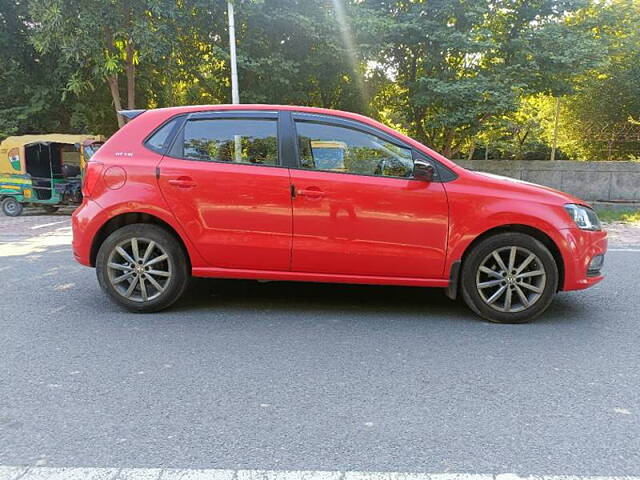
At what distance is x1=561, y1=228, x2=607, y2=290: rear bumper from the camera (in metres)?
4.09

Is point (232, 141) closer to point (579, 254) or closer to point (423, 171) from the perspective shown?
point (423, 171)

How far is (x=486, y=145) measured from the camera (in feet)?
62.1

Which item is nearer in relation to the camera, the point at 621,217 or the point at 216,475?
the point at 216,475

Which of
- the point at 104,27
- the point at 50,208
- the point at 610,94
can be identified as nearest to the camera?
the point at 104,27

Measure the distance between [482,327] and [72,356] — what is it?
3132 mm

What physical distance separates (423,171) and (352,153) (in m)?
0.62

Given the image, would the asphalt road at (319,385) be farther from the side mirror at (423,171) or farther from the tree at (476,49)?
the tree at (476,49)

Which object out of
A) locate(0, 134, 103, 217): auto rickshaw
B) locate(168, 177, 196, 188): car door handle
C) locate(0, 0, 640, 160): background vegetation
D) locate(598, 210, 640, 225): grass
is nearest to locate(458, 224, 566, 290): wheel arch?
locate(168, 177, 196, 188): car door handle

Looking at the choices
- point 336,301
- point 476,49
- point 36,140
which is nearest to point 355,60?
point 476,49

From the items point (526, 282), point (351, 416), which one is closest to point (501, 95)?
point (526, 282)

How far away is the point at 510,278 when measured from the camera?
13.6 feet

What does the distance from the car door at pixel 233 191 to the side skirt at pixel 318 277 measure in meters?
0.06

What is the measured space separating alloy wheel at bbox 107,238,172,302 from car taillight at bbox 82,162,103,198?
21.9 inches

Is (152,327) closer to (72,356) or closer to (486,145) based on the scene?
(72,356)
